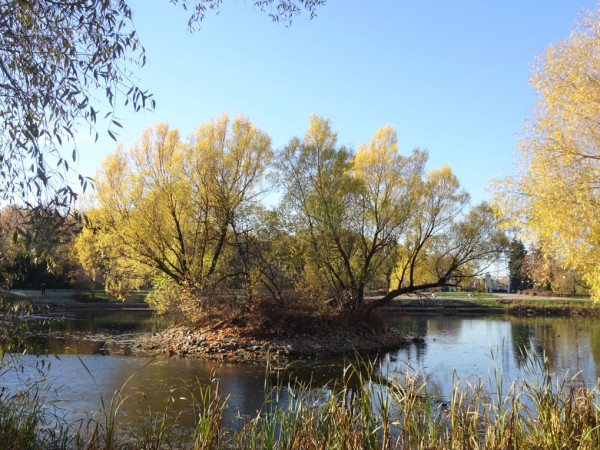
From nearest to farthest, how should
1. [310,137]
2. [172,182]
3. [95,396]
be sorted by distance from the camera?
[95,396]
[172,182]
[310,137]

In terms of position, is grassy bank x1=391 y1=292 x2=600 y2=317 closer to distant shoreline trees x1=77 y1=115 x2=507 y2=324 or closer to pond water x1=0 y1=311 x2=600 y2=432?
pond water x1=0 y1=311 x2=600 y2=432

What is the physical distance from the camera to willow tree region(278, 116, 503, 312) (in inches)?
909

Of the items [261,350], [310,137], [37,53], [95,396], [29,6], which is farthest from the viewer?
[310,137]

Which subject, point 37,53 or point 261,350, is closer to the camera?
point 37,53

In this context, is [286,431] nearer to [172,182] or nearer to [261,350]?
[261,350]

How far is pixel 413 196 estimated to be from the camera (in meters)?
24.3

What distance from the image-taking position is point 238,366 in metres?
16.6

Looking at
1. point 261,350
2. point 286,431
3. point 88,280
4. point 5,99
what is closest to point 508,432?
point 286,431

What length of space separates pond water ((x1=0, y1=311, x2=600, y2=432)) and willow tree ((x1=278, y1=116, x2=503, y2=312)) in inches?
158

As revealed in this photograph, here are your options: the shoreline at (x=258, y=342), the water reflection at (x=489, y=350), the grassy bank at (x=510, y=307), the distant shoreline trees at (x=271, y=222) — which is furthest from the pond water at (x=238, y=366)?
the grassy bank at (x=510, y=307)

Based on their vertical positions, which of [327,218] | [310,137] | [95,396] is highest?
[310,137]

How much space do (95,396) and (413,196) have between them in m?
17.3

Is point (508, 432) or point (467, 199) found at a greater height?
point (467, 199)

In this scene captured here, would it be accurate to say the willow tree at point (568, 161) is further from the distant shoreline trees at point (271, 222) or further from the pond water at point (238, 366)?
the distant shoreline trees at point (271, 222)
